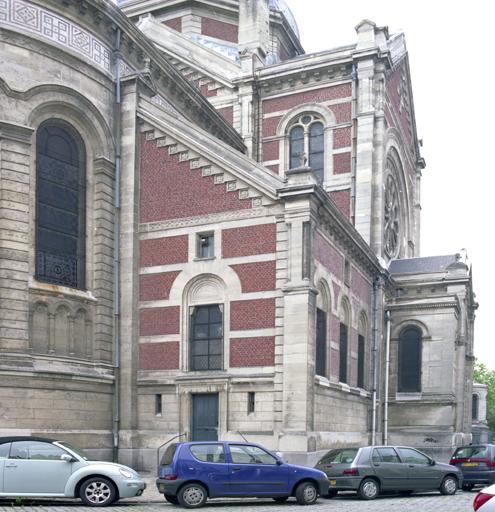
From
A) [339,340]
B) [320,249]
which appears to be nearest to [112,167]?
[320,249]

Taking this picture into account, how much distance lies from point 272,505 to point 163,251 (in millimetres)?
11005

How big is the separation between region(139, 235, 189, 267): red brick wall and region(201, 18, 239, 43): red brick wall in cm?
2163

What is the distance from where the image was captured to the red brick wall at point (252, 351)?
23.0 m

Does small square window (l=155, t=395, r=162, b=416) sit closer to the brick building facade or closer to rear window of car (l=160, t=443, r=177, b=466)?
the brick building facade

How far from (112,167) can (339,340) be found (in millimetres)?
10654

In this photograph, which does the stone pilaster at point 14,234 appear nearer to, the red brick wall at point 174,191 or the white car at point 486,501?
the red brick wall at point 174,191

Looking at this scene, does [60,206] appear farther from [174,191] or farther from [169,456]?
[169,456]

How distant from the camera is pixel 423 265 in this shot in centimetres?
3900

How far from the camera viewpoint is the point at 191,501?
15383 millimetres

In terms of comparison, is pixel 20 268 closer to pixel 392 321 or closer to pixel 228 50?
pixel 392 321

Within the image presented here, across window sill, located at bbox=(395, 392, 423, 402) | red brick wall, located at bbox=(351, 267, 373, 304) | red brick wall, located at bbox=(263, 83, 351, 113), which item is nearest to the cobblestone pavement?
red brick wall, located at bbox=(351, 267, 373, 304)

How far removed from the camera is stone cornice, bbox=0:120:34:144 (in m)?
22.0

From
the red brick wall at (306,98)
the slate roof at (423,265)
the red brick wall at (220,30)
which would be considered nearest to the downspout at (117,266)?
the red brick wall at (306,98)

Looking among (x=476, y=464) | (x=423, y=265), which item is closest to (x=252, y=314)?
(x=476, y=464)
